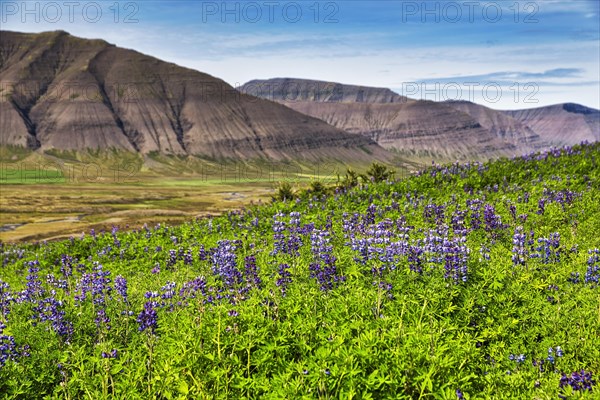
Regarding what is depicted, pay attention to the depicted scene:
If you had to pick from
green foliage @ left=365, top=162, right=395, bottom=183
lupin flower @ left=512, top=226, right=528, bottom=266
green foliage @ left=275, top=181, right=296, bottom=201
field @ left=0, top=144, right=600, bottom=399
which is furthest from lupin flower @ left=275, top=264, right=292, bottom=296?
green foliage @ left=365, top=162, right=395, bottom=183

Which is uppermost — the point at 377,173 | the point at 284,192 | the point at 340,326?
the point at 377,173

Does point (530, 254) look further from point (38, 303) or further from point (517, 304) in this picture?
point (38, 303)

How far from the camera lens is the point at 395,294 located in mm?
6215

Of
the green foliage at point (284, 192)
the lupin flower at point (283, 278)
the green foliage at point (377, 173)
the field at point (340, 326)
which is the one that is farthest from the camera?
the green foliage at point (377, 173)

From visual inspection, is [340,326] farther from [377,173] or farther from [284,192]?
Result: [377,173]

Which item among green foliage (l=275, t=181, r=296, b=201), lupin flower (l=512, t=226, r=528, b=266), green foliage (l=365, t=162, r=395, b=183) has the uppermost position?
green foliage (l=365, t=162, r=395, b=183)

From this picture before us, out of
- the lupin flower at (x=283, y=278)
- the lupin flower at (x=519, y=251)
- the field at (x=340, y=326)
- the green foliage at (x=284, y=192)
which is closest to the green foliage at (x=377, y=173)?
the green foliage at (x=284, y=192)

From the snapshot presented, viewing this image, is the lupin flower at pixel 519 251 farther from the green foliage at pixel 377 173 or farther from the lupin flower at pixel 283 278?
the green foliage at pixel 377 173

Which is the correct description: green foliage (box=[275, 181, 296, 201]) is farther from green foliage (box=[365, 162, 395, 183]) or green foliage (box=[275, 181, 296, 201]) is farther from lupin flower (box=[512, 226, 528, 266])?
lupin flower (box=[512, 226, 528, 266])

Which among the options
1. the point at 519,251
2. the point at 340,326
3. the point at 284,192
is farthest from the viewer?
the point at 284,192

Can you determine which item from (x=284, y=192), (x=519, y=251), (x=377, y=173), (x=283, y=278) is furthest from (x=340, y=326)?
(x=377, y=173)

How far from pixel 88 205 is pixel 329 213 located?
11726 cm

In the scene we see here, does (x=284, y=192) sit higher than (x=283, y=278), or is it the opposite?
(x=284, y=192)

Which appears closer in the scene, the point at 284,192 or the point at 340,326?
the point at 340,326
